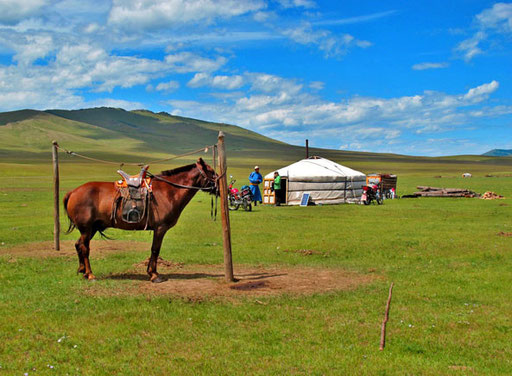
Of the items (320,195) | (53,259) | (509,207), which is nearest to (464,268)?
(53,259)

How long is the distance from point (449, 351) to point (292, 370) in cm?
197

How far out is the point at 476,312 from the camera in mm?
7543

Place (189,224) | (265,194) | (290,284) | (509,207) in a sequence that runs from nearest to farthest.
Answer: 1. (290,284)
2. (189,224)
3. (509,207)
4. (265,194)

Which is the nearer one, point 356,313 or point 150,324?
point 150,324

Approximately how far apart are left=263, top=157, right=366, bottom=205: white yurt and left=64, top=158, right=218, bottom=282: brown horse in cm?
1969

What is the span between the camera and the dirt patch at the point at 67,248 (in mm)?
12289

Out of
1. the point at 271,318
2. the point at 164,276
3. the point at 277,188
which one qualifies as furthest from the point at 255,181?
the point at 271,318

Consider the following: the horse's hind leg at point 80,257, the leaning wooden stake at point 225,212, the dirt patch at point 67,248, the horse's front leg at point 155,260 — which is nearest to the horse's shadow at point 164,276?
the horse's front leg at point 155,260

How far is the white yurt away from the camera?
29594 mm

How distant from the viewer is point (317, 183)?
A: 30047 millimetres

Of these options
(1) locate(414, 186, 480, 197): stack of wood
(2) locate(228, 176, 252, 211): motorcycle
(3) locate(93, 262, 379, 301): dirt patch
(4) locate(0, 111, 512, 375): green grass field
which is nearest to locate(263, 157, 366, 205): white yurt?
(2) locate(228, 176, 252, 211): motorcycle

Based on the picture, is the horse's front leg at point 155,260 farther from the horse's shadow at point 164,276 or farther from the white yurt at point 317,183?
the white yurt at point 317,183

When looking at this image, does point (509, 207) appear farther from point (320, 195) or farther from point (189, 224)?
point (189, 224)

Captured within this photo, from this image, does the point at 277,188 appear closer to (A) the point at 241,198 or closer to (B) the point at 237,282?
(A) the point at 241,198
